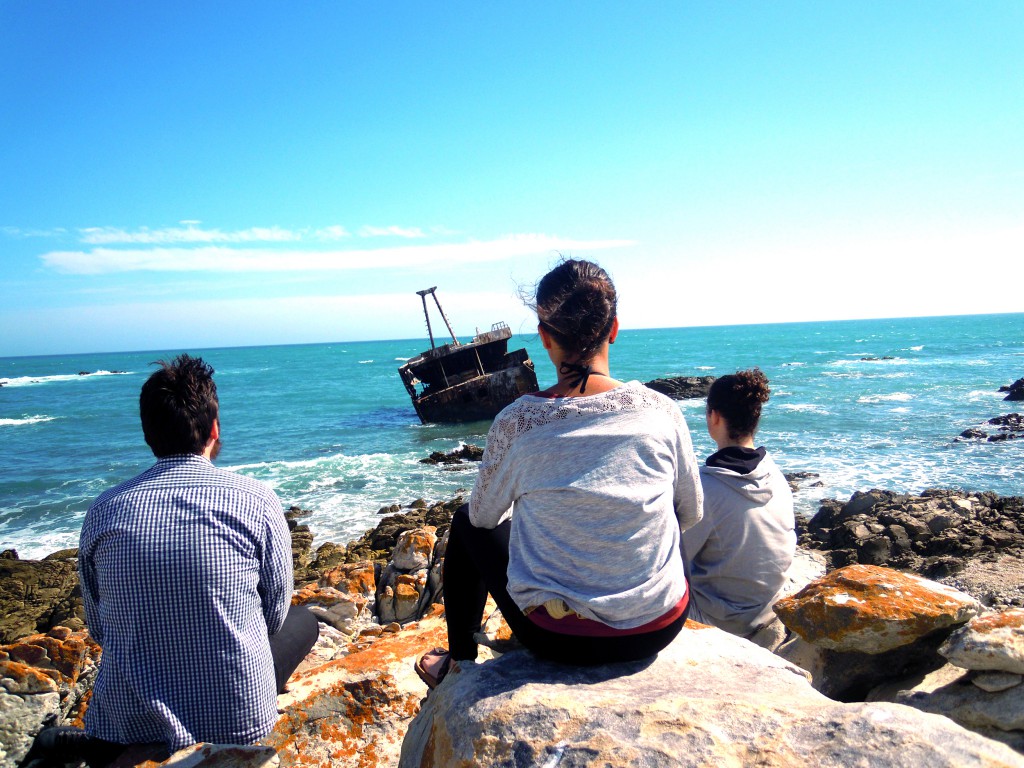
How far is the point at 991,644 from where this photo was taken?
2.27 meters

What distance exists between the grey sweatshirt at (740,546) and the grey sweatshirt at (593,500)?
996 mm

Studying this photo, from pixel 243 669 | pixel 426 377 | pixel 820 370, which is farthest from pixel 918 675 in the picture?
pixel 820 370

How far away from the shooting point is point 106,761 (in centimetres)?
222

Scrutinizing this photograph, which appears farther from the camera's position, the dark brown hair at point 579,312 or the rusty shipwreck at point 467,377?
the rusty shipwreck at point 467,377

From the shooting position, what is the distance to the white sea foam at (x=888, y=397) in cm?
2566

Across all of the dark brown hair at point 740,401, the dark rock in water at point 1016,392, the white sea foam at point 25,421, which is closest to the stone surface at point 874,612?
the dark brown hair at point 740,401

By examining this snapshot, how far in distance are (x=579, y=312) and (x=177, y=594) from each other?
155cm

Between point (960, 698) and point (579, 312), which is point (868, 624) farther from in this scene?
point (579, 312)

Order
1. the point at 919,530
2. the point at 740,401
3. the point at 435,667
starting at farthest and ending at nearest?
the point at 919,530 < the point at 740,401 < the point at 435,667

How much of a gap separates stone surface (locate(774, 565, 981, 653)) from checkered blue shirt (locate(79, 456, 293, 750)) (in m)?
2.22

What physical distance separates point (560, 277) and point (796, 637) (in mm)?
2193

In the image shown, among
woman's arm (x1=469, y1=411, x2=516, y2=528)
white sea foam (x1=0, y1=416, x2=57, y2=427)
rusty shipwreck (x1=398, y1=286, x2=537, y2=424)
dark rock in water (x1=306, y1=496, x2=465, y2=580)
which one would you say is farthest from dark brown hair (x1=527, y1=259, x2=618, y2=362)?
white sea foam (x1=0, y1=416, x2=57, y2=427)

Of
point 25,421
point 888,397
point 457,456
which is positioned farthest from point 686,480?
point 25,421

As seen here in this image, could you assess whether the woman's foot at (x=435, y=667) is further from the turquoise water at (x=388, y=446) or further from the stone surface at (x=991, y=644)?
the turquoise water at (x=388, y=446)
